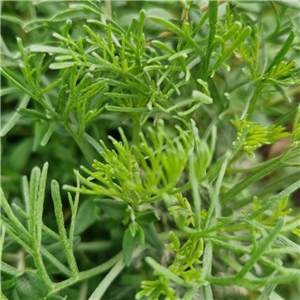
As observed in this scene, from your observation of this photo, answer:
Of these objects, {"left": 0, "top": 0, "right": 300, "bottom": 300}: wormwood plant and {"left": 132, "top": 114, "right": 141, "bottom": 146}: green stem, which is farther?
{"left": 132, "top": 114, "right": 141, "bottom": 146}: green stem

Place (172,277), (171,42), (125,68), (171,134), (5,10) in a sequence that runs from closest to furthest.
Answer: (172,277) < (125,68) < (171,42) < (171,134) < (5,10)

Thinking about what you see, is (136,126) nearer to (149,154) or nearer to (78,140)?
(78,140)

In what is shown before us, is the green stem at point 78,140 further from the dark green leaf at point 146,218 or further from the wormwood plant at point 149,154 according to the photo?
the dark green leaf at point 146,218

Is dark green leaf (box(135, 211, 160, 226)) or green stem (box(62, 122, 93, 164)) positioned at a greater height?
green stem (box(62, 122, 93, 164))

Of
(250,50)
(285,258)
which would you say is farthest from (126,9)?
(285,258)

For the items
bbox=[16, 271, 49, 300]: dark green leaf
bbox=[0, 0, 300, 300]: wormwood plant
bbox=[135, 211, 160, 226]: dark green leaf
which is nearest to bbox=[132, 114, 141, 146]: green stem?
bbox=[0, 0, 300, 300]: wormwood plant

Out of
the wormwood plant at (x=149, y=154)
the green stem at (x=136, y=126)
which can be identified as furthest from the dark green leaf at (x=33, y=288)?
the green stem at (x=136, y=126)

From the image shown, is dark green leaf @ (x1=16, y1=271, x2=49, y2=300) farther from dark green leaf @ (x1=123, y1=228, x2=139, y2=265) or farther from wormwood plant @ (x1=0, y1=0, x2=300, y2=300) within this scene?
dark green leaf @ (x1=123, y1=228, x2=139, y2=265)

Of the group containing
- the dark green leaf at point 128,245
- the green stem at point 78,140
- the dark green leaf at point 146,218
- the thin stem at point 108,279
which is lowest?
the thin stem at point 108,279

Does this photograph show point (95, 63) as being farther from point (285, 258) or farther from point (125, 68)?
point (285, 258)
